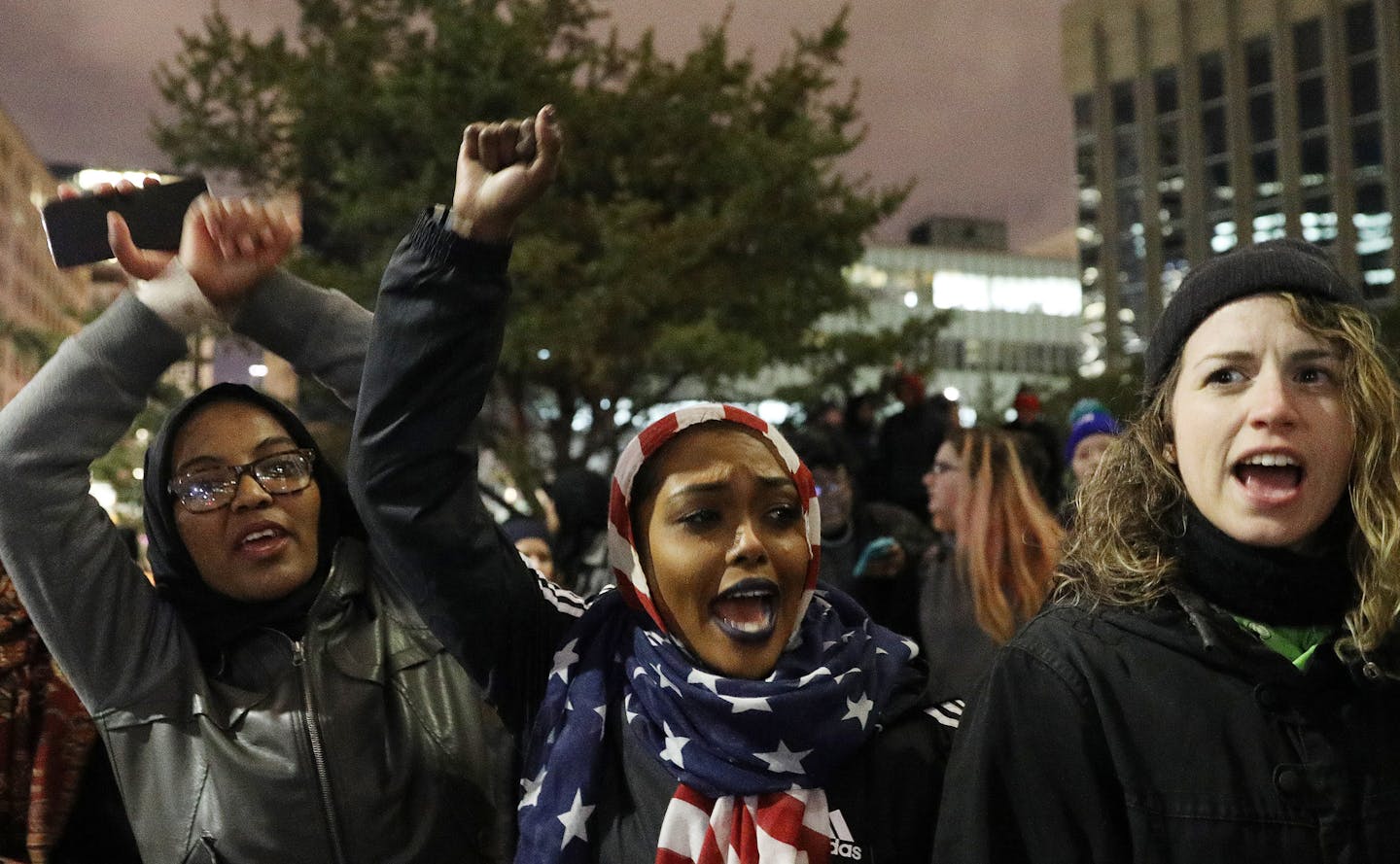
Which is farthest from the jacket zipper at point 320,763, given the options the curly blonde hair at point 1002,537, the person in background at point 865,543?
the person in background at point 865,543

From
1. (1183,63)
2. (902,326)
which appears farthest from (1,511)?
(1183,63)

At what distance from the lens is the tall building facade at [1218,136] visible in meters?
75.6

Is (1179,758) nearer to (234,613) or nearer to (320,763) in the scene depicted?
(320,763)

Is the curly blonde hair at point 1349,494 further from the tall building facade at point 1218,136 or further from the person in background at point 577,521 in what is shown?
the tall building facade at point 1218,136

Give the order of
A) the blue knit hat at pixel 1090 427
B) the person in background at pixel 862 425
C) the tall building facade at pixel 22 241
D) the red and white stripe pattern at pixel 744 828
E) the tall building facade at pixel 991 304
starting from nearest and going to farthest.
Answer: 1. the red and white stripe pattern at pixel 744 828
2. the blue knit hat at pixel 1090 427
3. the person in background at pixel 862 425
4. the tall building facade at pixel 22 241
5. the tall building facade at pixel 991 304

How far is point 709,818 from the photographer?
92.8 inches

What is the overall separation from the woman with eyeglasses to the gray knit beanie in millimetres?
1562

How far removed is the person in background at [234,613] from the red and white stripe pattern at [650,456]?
1.82ft

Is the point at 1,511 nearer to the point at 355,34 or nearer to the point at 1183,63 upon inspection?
the point at 355,34

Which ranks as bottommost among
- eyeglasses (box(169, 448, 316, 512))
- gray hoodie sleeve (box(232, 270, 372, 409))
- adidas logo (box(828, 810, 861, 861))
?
adidas logo (box(828, 810, 861, 861))

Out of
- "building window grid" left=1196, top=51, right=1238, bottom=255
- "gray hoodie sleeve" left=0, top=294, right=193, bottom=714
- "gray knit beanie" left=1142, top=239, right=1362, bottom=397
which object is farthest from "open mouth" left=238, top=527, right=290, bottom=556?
"building window grid" left=1196, top=51, right=1238, bottom=255

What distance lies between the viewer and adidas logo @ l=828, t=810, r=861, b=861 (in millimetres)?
2340

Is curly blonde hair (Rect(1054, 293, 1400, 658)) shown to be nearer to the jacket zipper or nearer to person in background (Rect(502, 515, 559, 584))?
the jacket zipper

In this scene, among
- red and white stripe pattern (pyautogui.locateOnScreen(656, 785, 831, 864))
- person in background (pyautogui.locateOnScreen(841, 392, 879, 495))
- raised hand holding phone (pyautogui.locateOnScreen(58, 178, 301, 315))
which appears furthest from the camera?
person in background (pyautogui.locateOnScreen(841, 392, 879, 495))
